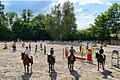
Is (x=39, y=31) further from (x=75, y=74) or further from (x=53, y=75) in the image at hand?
(x=53, y=75)

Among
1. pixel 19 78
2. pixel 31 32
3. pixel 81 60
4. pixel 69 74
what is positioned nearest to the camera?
pixel 19 78

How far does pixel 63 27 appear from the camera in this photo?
103 m

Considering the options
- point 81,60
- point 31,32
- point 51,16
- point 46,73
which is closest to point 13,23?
point 31,32

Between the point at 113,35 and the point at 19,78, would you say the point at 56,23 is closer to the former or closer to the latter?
the point at 113,35

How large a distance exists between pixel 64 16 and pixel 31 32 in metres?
14.2

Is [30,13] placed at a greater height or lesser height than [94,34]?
greater

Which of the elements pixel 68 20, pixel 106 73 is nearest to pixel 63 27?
pixel 68 20

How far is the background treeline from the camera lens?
101062mm

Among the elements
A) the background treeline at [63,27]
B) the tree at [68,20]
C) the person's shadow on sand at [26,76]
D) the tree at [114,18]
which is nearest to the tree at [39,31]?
the background treeline at [63,27]

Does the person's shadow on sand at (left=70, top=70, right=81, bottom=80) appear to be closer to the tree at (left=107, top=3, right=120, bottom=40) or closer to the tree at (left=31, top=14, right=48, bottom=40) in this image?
the tree at (left=107, top=3, right=120, bottom=40)

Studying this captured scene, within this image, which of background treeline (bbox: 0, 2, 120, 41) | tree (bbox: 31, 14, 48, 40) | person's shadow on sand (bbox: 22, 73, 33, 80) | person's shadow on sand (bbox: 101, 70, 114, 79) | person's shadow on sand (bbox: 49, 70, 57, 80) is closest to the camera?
person's shadow on sand (bbox: 22, 73, 33, 80)

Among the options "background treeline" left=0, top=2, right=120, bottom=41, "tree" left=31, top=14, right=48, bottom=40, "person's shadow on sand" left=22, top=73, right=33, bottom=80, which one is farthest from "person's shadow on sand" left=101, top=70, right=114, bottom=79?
"tree" left=31, top=14, right=48, bottom=40

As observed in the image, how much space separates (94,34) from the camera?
106 metres

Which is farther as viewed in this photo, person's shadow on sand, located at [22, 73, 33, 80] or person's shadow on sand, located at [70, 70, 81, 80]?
person's shadow on sand, located at [70, 70, 81, 80]
